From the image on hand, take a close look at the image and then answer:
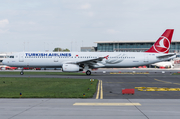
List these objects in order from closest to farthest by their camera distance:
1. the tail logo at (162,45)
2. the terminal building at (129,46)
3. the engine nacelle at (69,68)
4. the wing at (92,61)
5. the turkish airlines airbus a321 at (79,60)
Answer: the engine nacelle at (69,68)
the wing at (92,61)
the turkish airlines airbus a321 at (79,60)
the tail logo at (162,45)
the terminal building at (129,46)

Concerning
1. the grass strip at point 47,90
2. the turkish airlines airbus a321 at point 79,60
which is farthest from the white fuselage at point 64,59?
the grass strip at point 47,90

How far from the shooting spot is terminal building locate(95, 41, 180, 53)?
122312 mm

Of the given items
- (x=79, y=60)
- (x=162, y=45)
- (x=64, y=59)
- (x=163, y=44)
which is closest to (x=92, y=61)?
(x=79, y=60)

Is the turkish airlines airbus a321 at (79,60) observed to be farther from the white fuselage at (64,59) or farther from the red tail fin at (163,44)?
the red tail fin at (163,44)

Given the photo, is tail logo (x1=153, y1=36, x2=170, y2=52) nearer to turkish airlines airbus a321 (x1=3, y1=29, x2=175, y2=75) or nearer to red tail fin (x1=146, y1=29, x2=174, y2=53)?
red tail fin (x1=146, y1=29, x2=174, y2=53)

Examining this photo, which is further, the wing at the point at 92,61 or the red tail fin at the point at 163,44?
the red tail fin at the point at 163,44

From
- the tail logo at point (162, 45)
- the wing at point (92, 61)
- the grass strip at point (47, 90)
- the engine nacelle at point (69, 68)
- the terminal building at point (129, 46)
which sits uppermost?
the terminal building at point (129, 46)

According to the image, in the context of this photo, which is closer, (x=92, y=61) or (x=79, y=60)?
(x=92, y=61)

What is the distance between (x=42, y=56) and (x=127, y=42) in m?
85.8

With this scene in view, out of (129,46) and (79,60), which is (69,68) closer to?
(79,60)

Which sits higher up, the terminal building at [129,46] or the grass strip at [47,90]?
the terminal building at [129,46]

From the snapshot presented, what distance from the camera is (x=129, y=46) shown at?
12438 cm

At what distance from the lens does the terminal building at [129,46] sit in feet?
401
